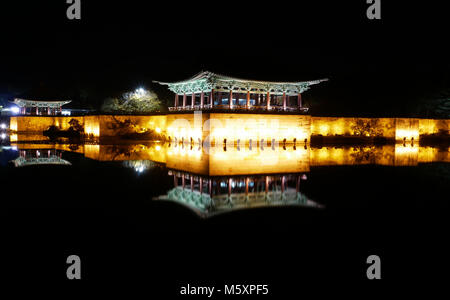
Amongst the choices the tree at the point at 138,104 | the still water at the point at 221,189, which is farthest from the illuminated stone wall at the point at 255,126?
the still water at the point at 221,189

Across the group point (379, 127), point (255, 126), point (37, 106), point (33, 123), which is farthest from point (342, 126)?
point (37, 106)

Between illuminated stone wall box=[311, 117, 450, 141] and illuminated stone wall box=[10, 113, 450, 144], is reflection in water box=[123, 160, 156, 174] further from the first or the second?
illuminated stone wall box=[311, 117, 450, 141]

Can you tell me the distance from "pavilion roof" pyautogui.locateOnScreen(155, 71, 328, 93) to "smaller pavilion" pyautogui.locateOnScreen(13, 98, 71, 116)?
2503 centimetres

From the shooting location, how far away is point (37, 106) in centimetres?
5197

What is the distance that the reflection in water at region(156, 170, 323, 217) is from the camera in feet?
30.9

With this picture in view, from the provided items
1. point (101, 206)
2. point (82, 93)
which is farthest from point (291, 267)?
point (82, 93)

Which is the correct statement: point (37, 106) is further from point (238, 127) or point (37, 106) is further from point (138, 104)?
point (238, 127)

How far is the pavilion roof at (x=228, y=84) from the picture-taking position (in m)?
29.9

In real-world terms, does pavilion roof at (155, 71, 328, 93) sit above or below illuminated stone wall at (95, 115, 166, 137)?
above

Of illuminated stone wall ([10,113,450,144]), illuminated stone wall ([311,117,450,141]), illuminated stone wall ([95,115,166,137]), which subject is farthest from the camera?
illuminated stone wall ([95,115,166,137])

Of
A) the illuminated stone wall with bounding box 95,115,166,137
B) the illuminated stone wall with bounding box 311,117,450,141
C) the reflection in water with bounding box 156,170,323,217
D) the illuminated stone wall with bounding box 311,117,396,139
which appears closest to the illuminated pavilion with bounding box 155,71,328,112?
the illuminated stone wall with bounding box 95,115,166,137
